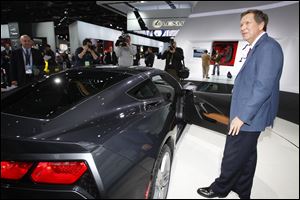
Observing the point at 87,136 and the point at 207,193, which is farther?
the point at 207,193

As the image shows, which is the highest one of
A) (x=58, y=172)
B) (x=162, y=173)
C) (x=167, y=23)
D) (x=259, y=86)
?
(x=167, y=23)

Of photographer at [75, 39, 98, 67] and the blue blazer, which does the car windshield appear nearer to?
the blue blazer

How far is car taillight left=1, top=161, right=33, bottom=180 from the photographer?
3.42ft

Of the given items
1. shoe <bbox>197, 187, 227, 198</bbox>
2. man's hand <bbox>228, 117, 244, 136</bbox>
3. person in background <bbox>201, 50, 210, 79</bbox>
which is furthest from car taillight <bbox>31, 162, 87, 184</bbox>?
person in background <bbox>201, 50, 210, 79</bbox>

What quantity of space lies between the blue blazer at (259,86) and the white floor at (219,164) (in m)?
0.85

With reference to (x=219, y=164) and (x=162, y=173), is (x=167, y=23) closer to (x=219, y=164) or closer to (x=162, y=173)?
(x=219, y=164)

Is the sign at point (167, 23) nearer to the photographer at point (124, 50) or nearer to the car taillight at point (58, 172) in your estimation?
the photographer at point (124, 50)

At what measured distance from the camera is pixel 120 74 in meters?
1.86

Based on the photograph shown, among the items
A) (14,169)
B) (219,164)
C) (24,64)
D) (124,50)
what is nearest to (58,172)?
(14,169)

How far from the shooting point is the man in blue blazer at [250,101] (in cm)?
153

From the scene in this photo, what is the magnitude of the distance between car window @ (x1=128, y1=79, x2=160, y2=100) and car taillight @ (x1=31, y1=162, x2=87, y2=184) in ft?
2.50

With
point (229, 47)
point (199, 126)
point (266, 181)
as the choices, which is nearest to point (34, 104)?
point (266, 181)

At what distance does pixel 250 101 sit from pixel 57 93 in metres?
1.41

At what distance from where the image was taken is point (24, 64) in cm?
398
